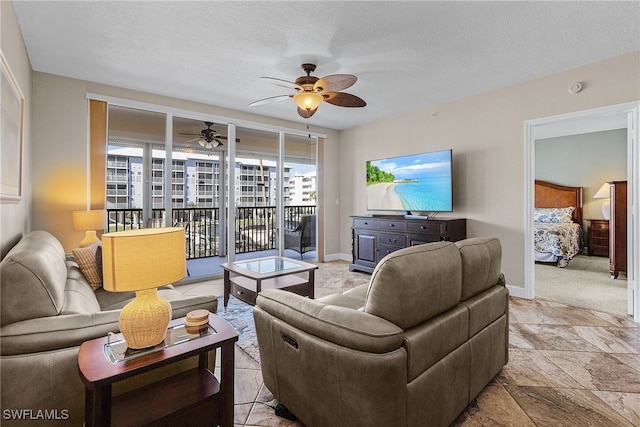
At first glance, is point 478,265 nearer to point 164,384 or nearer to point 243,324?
point 164,384

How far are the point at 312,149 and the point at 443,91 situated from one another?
255cm

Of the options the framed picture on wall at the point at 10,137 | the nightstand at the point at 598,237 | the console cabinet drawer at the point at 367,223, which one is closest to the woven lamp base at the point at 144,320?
the framed picture on wall at the point at 10,137

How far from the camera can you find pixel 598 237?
5.92m

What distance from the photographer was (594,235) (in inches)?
235

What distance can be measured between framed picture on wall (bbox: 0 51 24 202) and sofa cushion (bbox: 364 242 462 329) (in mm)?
2117

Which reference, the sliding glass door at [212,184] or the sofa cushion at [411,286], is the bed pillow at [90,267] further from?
the sofa cushion at [411,286]

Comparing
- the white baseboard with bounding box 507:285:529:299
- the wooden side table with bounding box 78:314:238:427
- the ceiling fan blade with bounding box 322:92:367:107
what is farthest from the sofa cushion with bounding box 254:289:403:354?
the white baseboard with bounding box 507:285:529:299

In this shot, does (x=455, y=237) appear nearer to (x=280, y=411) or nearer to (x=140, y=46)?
(x=280, y=411)

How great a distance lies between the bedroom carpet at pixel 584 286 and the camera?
3.37 m

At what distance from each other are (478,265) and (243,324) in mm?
2109

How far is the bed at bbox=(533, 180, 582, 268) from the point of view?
5.19m

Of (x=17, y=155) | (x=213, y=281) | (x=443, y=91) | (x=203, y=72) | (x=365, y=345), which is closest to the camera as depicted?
(x=365, y=345)

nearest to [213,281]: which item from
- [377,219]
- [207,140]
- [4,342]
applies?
[207,140]

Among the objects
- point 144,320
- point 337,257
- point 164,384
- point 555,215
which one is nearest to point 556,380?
point 164,384
